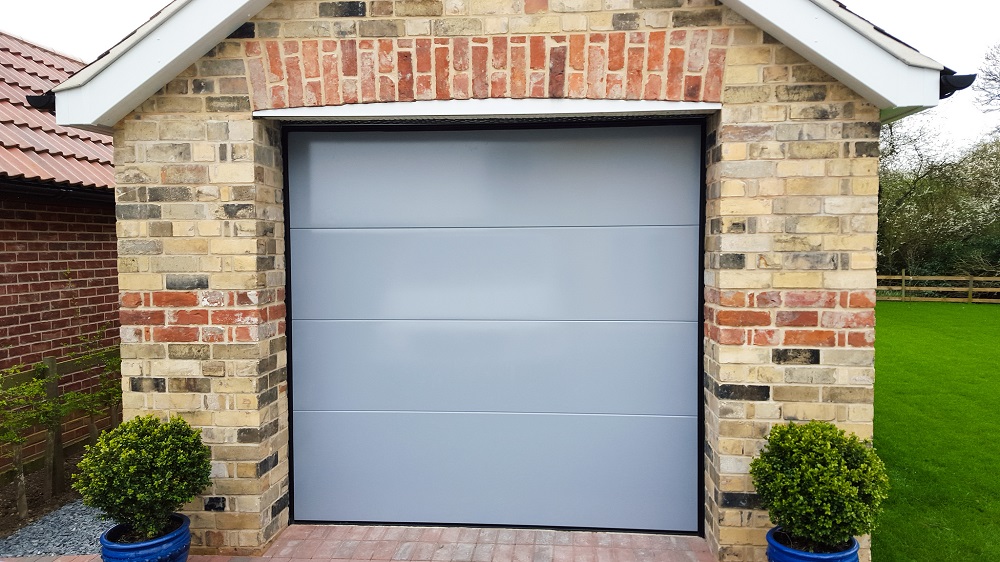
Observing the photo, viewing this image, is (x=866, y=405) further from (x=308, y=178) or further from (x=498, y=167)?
(x=308, y=178)

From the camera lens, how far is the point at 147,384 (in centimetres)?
401

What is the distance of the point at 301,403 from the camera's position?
4473mm

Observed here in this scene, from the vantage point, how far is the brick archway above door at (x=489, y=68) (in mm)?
3645

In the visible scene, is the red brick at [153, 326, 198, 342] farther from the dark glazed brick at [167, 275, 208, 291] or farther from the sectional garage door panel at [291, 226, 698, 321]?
the sectional garage door panel at [291, 226, 698, 321]

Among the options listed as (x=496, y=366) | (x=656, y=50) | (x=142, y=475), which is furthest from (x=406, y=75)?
(x=142, y=475)

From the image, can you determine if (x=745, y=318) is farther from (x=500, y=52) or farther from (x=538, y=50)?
(x=500, y=52)

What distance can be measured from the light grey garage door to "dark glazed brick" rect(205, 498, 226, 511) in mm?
574

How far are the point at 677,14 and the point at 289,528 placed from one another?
4186mm

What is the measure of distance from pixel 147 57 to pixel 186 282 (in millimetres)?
1324

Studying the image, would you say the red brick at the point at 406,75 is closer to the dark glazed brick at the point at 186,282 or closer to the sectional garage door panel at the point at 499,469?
the dark glazed brick at the point at 186,282

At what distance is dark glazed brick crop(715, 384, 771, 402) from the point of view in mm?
3748

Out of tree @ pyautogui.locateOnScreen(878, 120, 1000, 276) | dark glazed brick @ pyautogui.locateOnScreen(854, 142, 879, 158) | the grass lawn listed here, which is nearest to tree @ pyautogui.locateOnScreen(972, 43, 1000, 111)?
tree @ pyautogui.locateOnScreen(878, 120, 1000, 276)

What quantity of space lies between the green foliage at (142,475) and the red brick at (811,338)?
11.6 feet

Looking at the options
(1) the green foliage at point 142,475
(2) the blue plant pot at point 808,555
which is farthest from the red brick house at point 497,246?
(2) the blue plant pot at point 808,555
